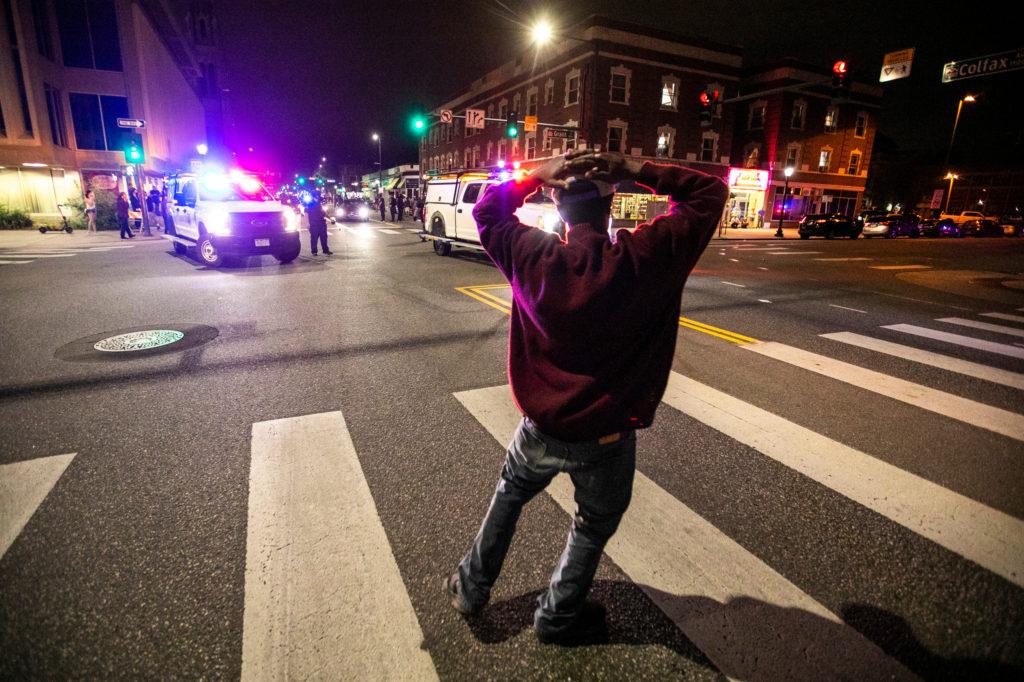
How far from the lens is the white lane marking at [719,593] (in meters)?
2.01

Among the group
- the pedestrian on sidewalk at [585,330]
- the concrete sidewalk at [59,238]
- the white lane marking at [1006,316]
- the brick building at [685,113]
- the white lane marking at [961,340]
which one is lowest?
the white lane marking at [961,340]

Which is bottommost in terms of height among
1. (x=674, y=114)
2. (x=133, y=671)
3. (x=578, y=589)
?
(x=133, y=671)

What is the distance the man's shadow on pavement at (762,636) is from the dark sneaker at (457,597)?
0.07 meters

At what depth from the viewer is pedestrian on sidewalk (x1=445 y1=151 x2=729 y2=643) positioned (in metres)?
1.64

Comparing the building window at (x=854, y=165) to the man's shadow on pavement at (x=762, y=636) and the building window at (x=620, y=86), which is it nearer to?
the building window at (x=620, y=86)

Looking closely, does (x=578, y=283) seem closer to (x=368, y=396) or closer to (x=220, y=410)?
(x=368, y=396)

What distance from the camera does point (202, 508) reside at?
2932 millimetres

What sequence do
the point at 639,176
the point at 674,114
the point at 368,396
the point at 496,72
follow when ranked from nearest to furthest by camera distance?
1. the point at 639,176
2. the point at 368,396
3. the point at 674,114
4. the point at 496,72

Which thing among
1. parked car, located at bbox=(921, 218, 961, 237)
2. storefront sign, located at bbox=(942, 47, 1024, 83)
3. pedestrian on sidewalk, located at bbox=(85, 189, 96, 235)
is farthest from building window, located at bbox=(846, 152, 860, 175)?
pedestrian on sidewalk, located at bbox=(85, 189, 96, 235)

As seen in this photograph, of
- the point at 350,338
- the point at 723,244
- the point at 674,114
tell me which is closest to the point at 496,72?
the point at 674,114

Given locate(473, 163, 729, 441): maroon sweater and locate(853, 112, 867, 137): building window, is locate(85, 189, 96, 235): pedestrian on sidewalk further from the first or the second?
locate(853, 112, 867, 137): building window

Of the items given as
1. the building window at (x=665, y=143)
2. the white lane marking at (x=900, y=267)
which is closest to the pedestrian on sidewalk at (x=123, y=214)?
the white lane marking at (x=900, y=267)

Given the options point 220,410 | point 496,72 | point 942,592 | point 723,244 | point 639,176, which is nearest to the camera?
point 639,176

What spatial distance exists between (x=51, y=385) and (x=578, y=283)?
5672 mm
